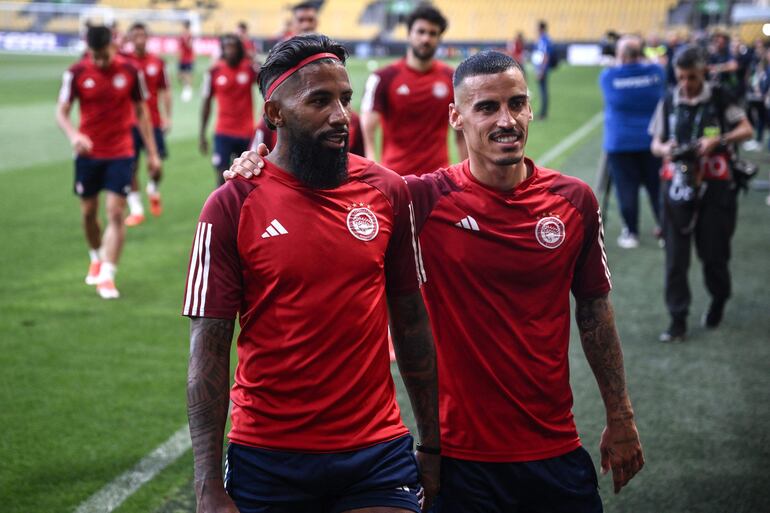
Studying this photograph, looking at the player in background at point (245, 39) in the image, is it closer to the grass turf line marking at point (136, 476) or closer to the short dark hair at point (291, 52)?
the grass turf line marking at point (136, 476)

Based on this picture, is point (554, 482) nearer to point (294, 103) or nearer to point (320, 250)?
point (320, 250)

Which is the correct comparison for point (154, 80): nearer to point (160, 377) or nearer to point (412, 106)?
point (412, 106)

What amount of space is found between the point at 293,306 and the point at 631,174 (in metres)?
8.59

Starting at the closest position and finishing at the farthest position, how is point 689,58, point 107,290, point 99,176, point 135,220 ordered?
point 689,58 < point 107,290 < point 99,176 < point 135,220

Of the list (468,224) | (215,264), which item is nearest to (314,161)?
(215,264)

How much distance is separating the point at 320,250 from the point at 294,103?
0.44 meters

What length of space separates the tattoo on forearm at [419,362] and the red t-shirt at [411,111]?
15.3 feet

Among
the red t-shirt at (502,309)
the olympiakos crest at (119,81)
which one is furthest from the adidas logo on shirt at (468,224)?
the olympiakos crest at (119,81)

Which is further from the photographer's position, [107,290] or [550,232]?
[107,290]

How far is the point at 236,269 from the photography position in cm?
279

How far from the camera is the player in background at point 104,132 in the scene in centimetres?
903

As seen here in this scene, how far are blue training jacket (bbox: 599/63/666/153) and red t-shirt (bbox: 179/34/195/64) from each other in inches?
898

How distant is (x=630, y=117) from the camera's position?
10.5m

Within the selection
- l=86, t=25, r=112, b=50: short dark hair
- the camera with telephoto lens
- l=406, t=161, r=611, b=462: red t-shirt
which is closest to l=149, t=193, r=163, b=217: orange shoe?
l=86, t=25, r=112, b=50: short dark hair
